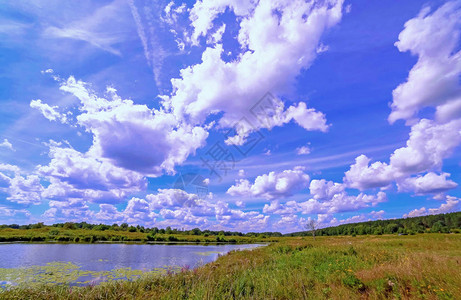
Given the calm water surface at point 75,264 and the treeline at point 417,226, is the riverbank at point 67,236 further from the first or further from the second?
the treeline at point 417,226

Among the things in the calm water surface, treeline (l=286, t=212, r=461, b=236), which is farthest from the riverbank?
treeline (l=286, t=212, r=461, b=236)

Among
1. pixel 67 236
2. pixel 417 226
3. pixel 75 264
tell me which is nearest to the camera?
pixel 75 264

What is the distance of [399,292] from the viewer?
24.7 ft

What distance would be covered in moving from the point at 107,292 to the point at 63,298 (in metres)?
1.31

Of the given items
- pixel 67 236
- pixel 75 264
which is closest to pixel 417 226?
pixel 75 264

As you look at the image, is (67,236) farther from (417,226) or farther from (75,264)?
(417,226)

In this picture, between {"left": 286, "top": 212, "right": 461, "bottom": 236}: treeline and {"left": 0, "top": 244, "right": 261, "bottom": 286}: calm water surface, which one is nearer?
{"left": 0, "top": 244, "right": 261, "bottom": 286}: calm water surface

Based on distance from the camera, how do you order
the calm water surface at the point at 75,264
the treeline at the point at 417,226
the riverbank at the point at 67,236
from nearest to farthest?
the calm water surface at the point at 75,264
the riverbank at the point at 67,236
the treeline at the point at 417,226

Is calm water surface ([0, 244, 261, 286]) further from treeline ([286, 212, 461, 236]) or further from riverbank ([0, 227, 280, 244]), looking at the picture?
treeline ([286, 212, 461, 236])

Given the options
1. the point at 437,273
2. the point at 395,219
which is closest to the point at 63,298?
the point at 437,273

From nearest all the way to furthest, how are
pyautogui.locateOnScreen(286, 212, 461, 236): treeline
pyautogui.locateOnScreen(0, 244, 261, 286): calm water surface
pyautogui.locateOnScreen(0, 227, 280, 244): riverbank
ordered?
pyautogui.locateOnScreen(0, 244, 261, 286): calm water surface → pyautogui.locateOnScreen(0, 227, 280, 244): riverbank → pyautogui.locateOnScreen(286, 212, 461, 236): treeline

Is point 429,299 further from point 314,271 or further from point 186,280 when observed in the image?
point 186,280

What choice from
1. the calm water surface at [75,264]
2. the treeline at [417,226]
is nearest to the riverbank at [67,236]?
the calm water surface at [75,264]

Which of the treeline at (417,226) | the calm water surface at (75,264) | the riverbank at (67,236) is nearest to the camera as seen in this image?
the calm water surface at (75,264)
